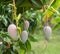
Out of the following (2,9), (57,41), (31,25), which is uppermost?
(2,9)

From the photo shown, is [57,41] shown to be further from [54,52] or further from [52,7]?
[52,7]

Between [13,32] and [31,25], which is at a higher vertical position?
[13,32]

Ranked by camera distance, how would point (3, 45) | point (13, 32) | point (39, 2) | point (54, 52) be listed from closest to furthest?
point (13, 32) → point (39, 2) → point (3, 45) → point (54, 52)

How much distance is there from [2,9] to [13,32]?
1.37ft

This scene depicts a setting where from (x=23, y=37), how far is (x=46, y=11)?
0.09 meters

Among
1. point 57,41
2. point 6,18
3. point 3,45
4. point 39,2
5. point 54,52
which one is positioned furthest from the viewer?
point 57,41

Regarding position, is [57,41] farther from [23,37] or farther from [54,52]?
[23,37]

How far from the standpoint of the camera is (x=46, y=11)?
28.3 inches

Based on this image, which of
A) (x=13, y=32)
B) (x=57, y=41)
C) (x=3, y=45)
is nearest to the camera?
(x=13, y=32)

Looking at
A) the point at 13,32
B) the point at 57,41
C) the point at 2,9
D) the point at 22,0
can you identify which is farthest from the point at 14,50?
the point at 57,41

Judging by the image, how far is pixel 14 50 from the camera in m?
1.09

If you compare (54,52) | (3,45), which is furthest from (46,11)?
(54,52)

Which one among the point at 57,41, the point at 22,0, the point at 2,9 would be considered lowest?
the point at 57,41

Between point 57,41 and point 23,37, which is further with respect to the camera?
point 57,41
